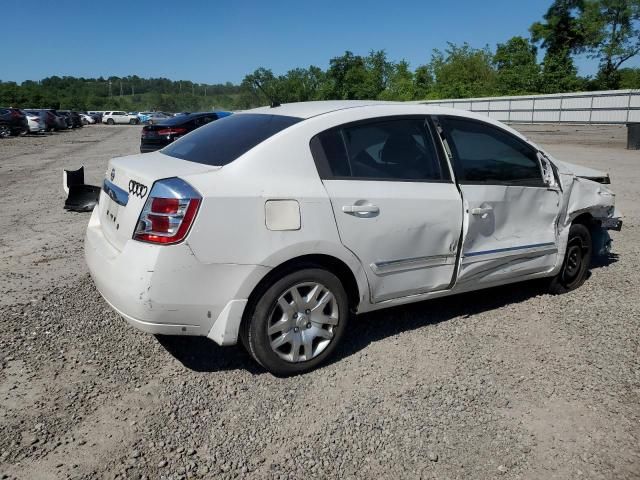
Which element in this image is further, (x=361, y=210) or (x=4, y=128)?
(x=4, y=128)

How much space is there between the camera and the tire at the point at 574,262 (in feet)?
16.1

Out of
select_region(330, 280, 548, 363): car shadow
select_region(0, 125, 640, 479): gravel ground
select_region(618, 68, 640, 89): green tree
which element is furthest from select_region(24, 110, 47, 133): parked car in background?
select_region(618, 68, 640, 89): green tree

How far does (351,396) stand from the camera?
3.30m

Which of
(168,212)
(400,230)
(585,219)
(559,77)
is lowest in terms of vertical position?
(585,219)

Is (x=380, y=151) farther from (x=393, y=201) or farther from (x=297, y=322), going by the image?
(x=297, y=322)

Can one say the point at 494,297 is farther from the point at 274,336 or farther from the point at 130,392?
the point at 130,392

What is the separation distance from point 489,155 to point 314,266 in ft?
5.81

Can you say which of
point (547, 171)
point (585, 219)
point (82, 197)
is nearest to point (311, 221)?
point (547, 171)

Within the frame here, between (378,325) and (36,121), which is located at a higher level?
(36,121)

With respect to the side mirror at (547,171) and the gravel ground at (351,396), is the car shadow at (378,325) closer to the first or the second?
the gravel ground at (351,396)

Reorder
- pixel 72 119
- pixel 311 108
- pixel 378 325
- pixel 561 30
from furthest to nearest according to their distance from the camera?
1. pixel 561 30
2. pixel 72 119
3. pixel 378 325
4. pixel 311 108

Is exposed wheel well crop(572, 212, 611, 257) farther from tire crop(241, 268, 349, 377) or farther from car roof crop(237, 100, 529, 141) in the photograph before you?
tire crop(241, 268, 349, 377)

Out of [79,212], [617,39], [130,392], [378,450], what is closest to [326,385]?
[378,450]

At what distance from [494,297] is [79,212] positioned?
626 cm
